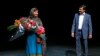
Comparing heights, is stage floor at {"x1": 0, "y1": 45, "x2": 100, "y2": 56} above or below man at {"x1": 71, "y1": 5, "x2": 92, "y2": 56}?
below

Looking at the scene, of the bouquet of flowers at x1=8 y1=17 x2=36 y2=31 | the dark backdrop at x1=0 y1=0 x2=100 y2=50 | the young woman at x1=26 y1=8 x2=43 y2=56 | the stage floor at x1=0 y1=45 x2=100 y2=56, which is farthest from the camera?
the dark backdrop at x1=0 y1=0 x2=100 y2=50

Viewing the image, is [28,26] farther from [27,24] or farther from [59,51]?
[59,51]

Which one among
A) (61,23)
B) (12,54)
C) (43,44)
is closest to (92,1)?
(61,23)

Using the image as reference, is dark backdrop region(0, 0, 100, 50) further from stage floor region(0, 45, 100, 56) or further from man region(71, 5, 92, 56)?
man region(71, 5, 92, 56)

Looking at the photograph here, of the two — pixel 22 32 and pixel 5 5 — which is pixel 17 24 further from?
pixel 5 5

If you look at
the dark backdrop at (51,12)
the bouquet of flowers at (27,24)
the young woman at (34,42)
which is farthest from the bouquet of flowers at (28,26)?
the dark backdrop at (51,12)

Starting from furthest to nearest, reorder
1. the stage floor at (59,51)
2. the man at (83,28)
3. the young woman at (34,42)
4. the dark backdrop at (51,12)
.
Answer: the dark backdrop at (51,12)
the stage floor at (59,51)
the man at (83,28)
the young woman at (34,42)

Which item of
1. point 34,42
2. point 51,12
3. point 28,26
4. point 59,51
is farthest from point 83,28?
point 51,12

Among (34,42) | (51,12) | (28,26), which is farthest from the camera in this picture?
(51,12)

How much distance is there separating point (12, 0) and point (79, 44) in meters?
11.5

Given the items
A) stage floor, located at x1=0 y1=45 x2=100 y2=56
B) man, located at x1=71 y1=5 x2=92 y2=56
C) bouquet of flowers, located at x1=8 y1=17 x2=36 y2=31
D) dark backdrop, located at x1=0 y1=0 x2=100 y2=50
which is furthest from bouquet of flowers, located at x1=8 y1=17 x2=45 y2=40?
dark backdrop, located at x1=0 y1=0 x2=100 y2=50

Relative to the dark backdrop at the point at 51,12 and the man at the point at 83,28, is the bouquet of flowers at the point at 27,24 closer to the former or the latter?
the man at the point at 83,28

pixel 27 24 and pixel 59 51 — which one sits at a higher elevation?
pixel 27 24

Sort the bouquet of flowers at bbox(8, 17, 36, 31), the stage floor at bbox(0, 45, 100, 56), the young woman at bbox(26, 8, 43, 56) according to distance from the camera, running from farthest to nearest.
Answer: the stage floor at bbox(0, 45, 100, 56)
the young woman at bbox(26, 8, 43, 56)
the bouquet of flowers at bbox(8, 17, 36, 31)
